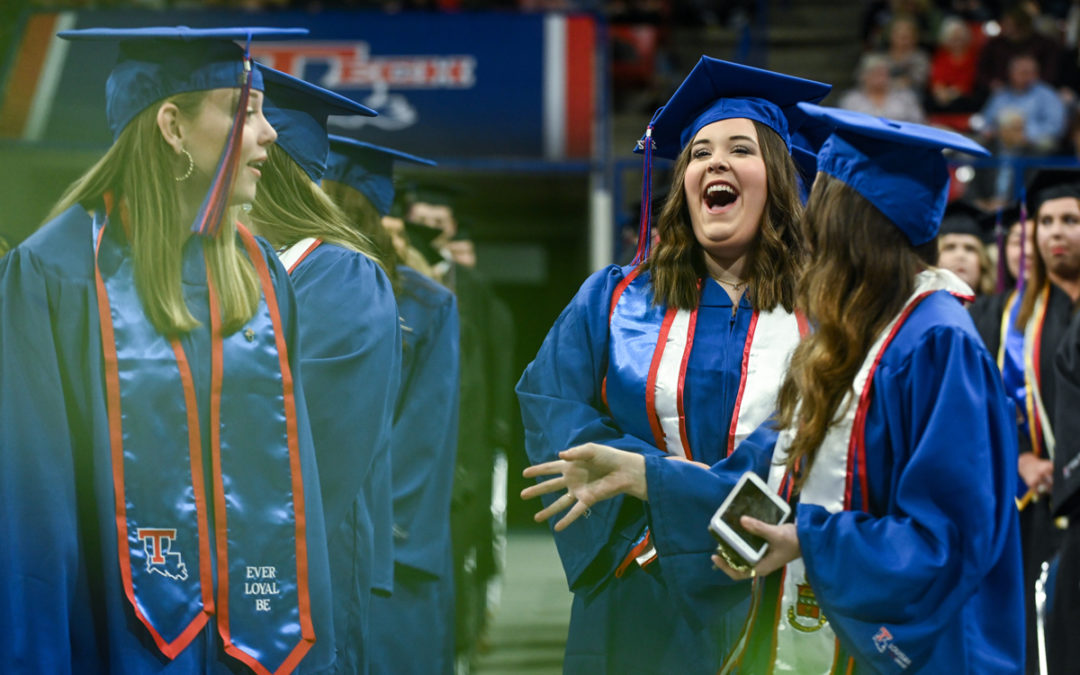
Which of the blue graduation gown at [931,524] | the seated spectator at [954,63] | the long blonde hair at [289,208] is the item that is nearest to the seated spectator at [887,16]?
the seated spectator at [954,63]

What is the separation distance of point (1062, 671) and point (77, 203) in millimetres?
3653

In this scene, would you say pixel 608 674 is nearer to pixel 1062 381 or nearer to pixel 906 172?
pixel 906 172

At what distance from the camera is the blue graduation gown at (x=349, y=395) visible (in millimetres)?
2537

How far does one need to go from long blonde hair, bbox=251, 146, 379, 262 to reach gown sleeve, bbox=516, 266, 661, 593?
1.91ft

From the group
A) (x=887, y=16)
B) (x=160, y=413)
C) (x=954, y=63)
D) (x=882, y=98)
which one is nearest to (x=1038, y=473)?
(x=160, y=413)

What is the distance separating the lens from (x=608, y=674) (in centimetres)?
244

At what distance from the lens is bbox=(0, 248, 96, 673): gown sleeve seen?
196 centimetres

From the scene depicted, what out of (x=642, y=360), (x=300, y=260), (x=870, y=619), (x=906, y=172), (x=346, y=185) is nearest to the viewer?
(x=870, y=619)

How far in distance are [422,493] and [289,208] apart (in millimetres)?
1094

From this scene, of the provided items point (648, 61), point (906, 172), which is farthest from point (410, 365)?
point (648, 61)

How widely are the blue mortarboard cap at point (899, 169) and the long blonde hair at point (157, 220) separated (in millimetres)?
1103

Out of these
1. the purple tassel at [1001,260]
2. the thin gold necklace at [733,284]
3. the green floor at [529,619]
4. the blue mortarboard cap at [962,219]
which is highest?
the thin gold necklace at [733,284]

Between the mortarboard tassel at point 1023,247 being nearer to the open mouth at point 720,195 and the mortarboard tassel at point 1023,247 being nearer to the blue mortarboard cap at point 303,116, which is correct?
the open mouth at point 720,195

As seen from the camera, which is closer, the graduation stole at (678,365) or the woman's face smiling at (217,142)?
the woman's face smiling at (217,142)
